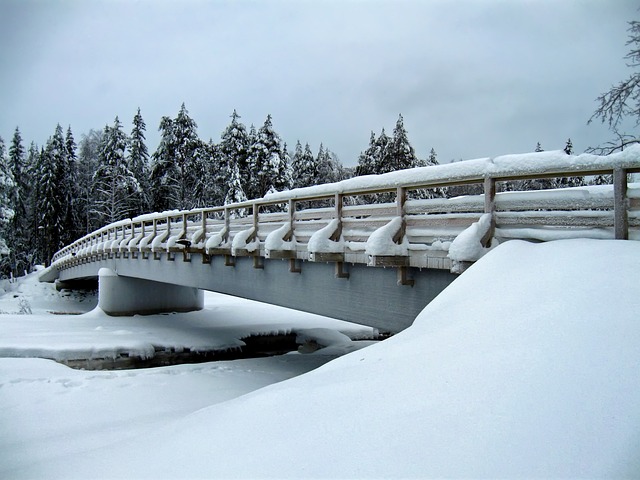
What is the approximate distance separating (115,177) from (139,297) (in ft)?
92.1

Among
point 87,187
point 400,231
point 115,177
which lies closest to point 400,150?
point 115,177

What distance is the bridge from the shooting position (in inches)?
204

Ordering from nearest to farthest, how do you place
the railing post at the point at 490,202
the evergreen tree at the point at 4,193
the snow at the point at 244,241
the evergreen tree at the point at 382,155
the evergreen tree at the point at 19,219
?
the railing post at the point at 490,202, the snow at the point at 244,241, the evergreen tree at the point at 4,193, the evergreen tree at the point at 382,155, the evergreen tree at the point at 19,219

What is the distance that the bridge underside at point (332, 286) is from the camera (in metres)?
7.11

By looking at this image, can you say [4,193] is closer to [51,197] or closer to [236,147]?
[236,147]

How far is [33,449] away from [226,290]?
7.23m

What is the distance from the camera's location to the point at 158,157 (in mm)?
44594

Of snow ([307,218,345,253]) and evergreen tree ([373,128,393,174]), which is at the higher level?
evergreen tree ([373,128,393,174])

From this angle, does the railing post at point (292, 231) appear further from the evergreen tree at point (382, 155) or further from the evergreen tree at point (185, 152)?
the evergreen tree at point (185, 152)

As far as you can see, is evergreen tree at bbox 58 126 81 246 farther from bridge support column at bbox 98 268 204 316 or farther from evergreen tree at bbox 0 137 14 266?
bridge support column at bbox 98 268 204 316

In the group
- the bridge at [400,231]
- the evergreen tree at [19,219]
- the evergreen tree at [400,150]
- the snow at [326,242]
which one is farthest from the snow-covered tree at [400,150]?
the evergreen tree at [19,219]

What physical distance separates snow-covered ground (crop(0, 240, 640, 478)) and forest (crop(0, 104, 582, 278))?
105 ft

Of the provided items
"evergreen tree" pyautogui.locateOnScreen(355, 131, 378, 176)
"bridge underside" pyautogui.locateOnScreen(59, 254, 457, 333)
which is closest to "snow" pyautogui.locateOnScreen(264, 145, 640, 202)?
"bridge underside" pyautogui.locateOnScreen(59, 254, 457, 333)

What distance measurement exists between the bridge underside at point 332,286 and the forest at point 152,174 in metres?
23.5
